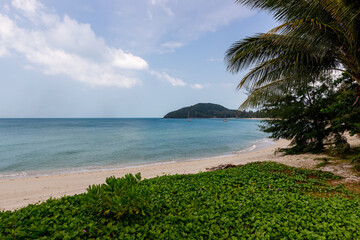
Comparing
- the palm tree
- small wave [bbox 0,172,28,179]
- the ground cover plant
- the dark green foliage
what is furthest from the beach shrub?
small wave [bbox 0,172,28,179]

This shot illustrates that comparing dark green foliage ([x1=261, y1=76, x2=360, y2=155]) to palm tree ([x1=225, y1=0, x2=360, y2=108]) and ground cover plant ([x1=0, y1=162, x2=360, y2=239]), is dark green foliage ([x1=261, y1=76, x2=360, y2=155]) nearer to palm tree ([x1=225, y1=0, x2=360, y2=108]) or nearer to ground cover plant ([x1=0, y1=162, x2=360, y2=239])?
palm tree ([x1=225, y1=0, x2=360, y2=108])

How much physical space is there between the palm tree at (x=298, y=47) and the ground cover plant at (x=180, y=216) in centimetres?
374

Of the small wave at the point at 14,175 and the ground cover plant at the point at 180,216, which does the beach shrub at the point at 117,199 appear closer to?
the ground cover plant at the point at 180,216

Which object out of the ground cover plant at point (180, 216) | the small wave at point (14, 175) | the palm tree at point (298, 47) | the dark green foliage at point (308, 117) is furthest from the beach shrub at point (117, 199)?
the small wave at point (14, 175)

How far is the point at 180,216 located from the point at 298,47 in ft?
17.4

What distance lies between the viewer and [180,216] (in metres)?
3.05

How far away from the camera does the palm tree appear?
380 cm

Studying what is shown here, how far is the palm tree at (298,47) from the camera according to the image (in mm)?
3797

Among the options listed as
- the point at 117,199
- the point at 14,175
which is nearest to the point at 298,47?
the point at 117,199

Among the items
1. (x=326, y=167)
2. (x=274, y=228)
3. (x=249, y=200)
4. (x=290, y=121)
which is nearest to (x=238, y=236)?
(x=274, y=228)

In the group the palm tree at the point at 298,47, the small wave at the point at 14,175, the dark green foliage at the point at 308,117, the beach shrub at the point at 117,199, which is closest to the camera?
the beach shrub at the point at 117,199

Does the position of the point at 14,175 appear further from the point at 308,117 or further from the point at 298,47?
the point at 308,117

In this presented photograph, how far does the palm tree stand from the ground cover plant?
12.3 ft

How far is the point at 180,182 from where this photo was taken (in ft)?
16.7
